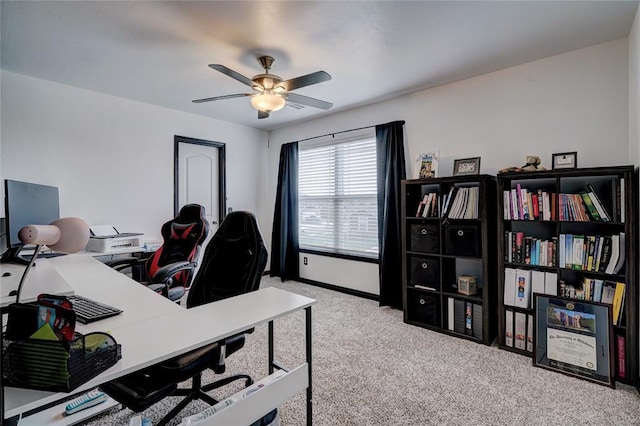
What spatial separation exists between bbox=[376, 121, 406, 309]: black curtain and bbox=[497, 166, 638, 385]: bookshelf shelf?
44.2 inches

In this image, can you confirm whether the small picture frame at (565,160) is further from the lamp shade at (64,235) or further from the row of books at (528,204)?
the lamp shade at (64,235)

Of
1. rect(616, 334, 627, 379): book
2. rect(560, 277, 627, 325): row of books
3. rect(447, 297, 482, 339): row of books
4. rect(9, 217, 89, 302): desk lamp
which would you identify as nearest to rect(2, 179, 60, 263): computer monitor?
rect(9, 217, 89, 302): desk lamp

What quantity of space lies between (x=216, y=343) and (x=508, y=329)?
2324 millimetres

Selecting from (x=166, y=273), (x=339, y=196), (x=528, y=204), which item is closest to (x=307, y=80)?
(x=166, y=273)

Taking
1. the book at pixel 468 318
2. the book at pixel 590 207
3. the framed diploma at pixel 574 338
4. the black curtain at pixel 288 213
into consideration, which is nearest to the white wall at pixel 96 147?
the black curtain at pixel 288 213

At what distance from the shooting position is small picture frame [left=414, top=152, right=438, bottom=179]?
3096mm

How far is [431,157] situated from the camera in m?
3.13

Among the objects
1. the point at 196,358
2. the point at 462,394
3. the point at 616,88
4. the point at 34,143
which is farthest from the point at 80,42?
the point at 616,88

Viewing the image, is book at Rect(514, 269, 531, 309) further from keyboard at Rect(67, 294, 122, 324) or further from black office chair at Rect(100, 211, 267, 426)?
keyboard at Rect(67, 294, 122, 324)

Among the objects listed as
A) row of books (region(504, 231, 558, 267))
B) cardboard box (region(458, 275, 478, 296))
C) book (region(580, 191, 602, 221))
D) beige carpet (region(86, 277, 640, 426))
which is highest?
book (region(580, 191, 602, 221))

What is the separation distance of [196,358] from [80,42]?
2544 millimetres

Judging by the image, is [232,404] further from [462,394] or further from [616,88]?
[616,88]

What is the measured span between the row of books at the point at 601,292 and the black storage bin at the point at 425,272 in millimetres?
944

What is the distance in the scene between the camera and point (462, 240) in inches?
111
